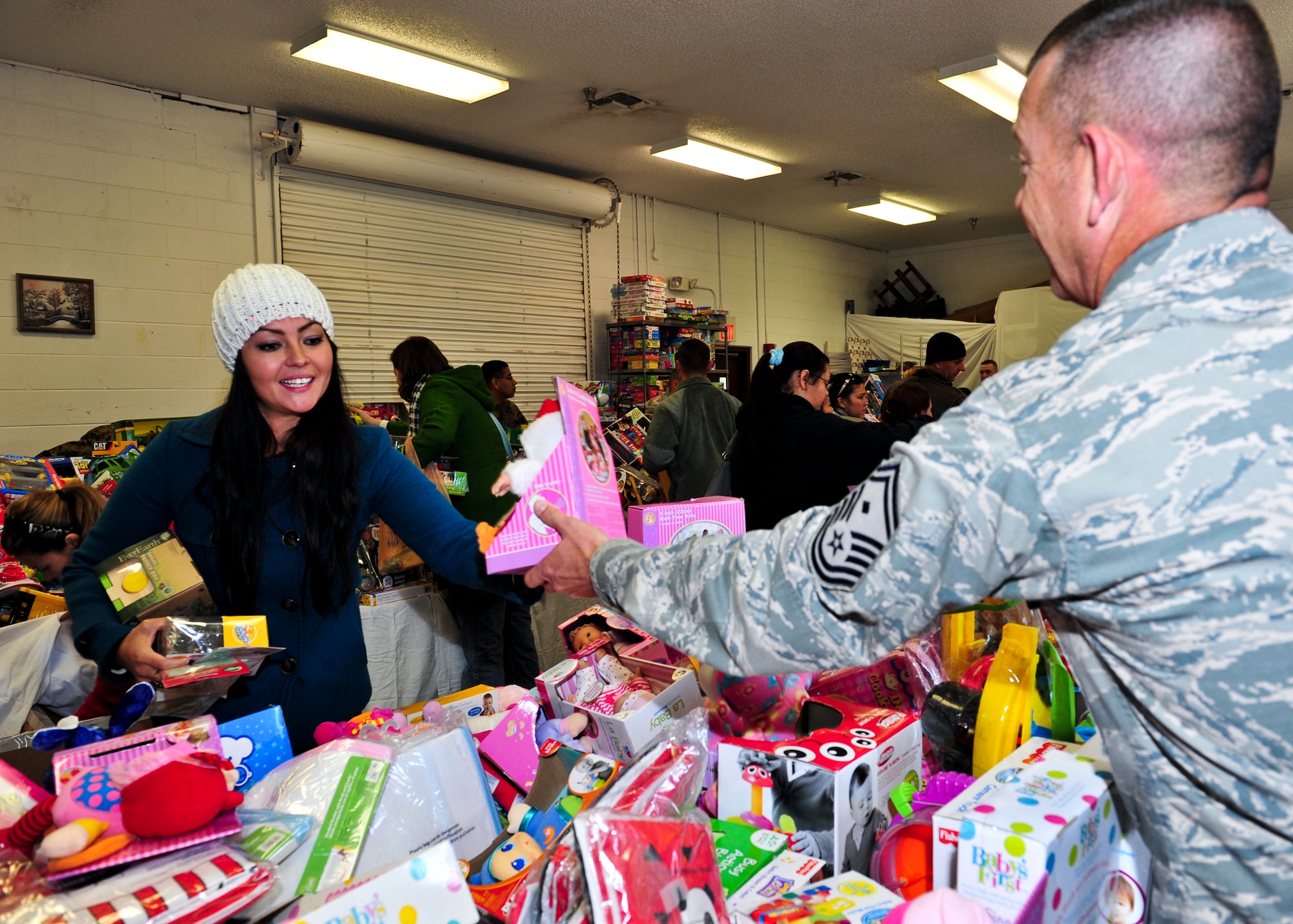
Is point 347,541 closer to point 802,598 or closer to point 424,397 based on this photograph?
point 802,598

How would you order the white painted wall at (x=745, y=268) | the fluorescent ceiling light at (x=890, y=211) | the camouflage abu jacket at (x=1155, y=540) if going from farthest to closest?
1. the fluorescent ceiling light at (x=890, y=211)
2. the white painted wall at (x=745, y=268)
3. the camouflage abu jacket at (x=1155, y=540)

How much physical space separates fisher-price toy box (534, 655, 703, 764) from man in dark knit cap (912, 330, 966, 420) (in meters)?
3.56

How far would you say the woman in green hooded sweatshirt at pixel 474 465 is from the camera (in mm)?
3693

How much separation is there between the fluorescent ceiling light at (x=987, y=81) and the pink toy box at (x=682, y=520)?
4.54 meters

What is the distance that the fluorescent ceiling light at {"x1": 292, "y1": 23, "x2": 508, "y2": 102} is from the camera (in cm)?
457

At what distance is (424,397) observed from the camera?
12.6ft

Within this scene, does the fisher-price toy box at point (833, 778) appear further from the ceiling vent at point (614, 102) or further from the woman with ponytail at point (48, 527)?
the ceiling vent at point (614, 102)

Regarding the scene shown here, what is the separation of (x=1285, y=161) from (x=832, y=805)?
29.8 ft

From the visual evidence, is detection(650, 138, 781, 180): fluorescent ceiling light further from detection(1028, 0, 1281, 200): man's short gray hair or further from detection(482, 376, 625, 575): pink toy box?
detection(1028, 0, 1281, 200): man's short gray hair

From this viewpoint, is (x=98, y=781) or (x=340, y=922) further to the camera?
(x=98, y=781)

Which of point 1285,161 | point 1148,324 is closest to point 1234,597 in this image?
point 1148,324

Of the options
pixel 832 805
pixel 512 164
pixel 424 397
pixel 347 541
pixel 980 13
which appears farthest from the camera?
pixel 512 164

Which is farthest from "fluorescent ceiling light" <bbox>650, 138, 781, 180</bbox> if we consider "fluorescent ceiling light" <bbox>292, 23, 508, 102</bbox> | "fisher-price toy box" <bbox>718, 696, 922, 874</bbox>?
"fisher-price toy box" <bbox>718, 696, 922, 874</bbox>

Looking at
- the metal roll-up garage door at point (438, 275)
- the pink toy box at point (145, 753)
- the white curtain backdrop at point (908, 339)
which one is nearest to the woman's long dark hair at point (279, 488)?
the pink toy box at point (145, 753)
